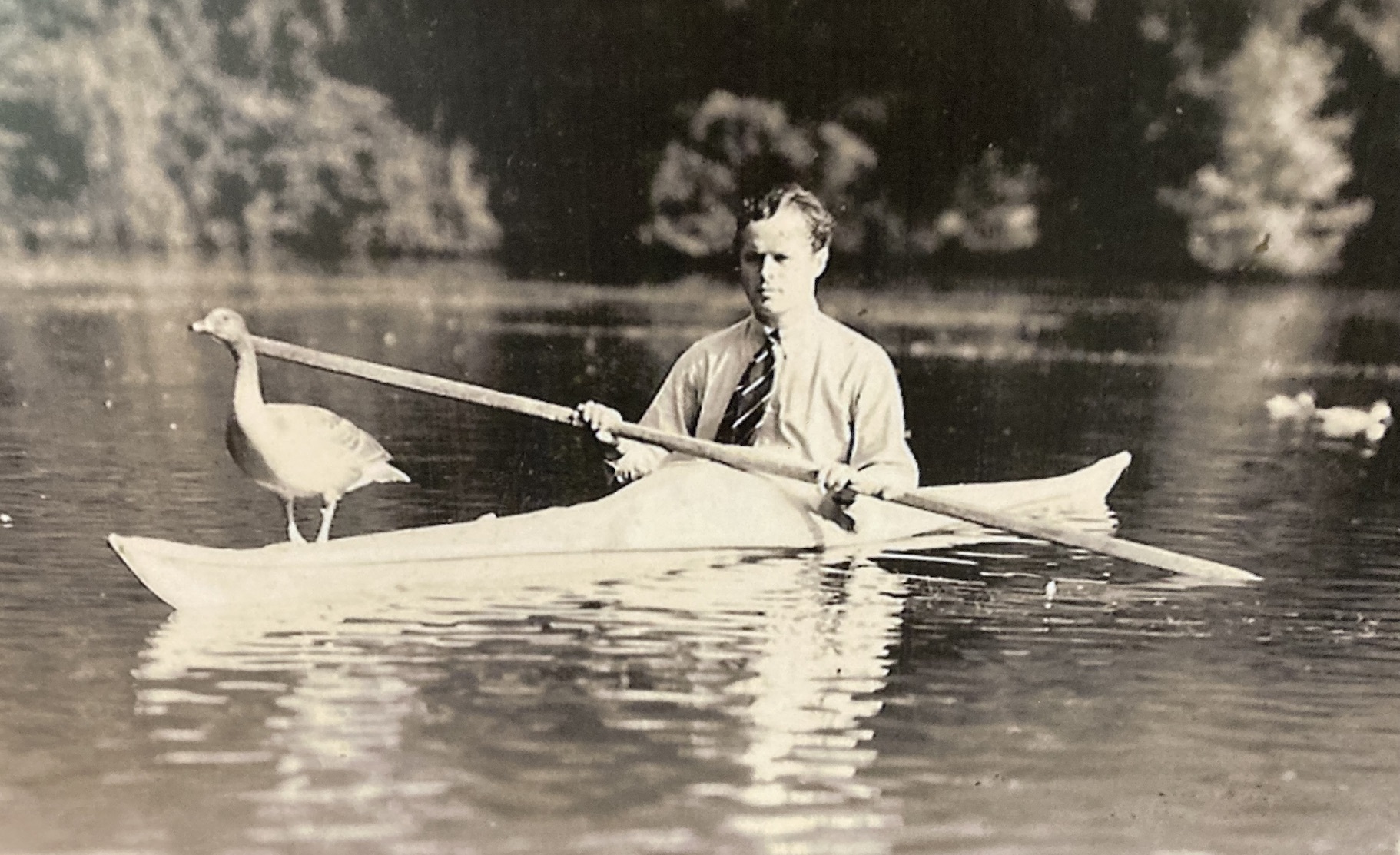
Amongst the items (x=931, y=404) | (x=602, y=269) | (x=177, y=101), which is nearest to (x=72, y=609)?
(x=177, y=101)

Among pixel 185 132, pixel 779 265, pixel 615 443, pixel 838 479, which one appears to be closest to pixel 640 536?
pixel 615 443

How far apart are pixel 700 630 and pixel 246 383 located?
0.54 metres

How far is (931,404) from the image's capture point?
65.0 inches

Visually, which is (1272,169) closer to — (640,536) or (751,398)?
(751,398)

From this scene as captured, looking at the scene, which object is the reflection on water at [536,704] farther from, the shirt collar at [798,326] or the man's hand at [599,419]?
the shirt collar at [798,326]

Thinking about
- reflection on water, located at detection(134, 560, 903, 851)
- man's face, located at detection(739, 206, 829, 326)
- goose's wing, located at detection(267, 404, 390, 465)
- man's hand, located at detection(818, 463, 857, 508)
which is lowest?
reflection on water, located at detection(134, 560, 903, 851)

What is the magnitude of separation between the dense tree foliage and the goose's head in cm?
9

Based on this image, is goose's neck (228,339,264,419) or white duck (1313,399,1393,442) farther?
white duck (1313,399,1393,442)

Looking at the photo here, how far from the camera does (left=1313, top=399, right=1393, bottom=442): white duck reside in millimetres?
1640

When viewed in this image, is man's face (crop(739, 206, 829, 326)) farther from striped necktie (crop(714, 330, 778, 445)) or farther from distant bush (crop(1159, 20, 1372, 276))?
distant bush (crop(1159, 20, 1372, 276))

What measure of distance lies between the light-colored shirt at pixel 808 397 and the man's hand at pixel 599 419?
49mm

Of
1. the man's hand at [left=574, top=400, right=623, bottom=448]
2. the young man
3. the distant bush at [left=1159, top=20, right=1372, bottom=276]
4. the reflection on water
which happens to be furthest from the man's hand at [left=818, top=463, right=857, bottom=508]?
the distant bush at [left=1159, top=20, right=1372, bottom=276]

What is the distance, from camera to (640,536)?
1593 mm

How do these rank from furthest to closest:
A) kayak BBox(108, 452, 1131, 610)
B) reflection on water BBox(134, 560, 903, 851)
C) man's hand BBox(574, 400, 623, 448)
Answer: man's hand BBox(574, 400, 623, 448) → kayak BBox(108, 452, 1131, 610) → reflection on water BBox(134, 560, 903, 851)
